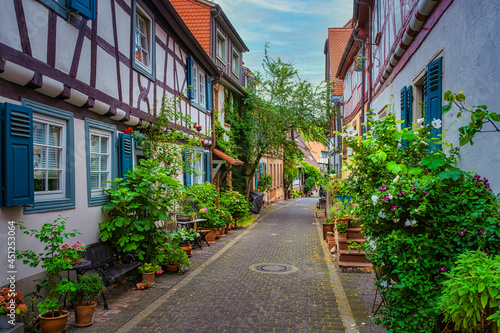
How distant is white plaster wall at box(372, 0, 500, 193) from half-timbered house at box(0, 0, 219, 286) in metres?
4.80

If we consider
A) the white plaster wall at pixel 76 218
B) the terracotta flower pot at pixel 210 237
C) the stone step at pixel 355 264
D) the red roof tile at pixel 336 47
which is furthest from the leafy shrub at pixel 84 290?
the red roof tile at pixel 336 47

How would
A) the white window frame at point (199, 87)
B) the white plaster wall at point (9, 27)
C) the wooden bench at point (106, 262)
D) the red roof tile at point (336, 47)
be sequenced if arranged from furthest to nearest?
the red roof tile at point (336, 47), the white window frame at point (199, 87), the wooden bench at point (106, 262), the white plaster wall at point (9, 27)

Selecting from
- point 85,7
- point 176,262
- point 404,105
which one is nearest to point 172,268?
point 176,262

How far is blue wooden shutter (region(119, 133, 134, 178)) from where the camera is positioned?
7742 mm

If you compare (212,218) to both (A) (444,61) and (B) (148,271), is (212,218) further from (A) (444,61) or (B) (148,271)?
(A) (444,61)

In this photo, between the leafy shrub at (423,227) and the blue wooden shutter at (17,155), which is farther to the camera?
the blue wooden shutter at (17,155)

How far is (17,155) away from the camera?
185 inches

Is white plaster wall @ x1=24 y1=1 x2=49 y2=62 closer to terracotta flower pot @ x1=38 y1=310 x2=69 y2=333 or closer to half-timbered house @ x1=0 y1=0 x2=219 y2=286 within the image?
half-timbered house @ x1=0 y1=0 x2=219 y2=286

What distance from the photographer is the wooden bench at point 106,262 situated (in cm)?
604

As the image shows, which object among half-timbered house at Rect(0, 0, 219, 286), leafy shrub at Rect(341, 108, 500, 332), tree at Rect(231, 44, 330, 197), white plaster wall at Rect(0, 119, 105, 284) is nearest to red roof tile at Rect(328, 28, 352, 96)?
tree at Rect(231, 44, 330, 197)

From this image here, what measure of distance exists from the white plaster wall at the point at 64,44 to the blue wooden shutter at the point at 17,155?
41.3 inches

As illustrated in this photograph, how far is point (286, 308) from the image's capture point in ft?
19.6

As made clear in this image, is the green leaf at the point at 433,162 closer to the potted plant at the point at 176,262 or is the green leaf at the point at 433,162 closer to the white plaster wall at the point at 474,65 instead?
the white plaster wall at the point at 474,65

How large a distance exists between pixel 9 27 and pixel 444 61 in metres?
4.97
